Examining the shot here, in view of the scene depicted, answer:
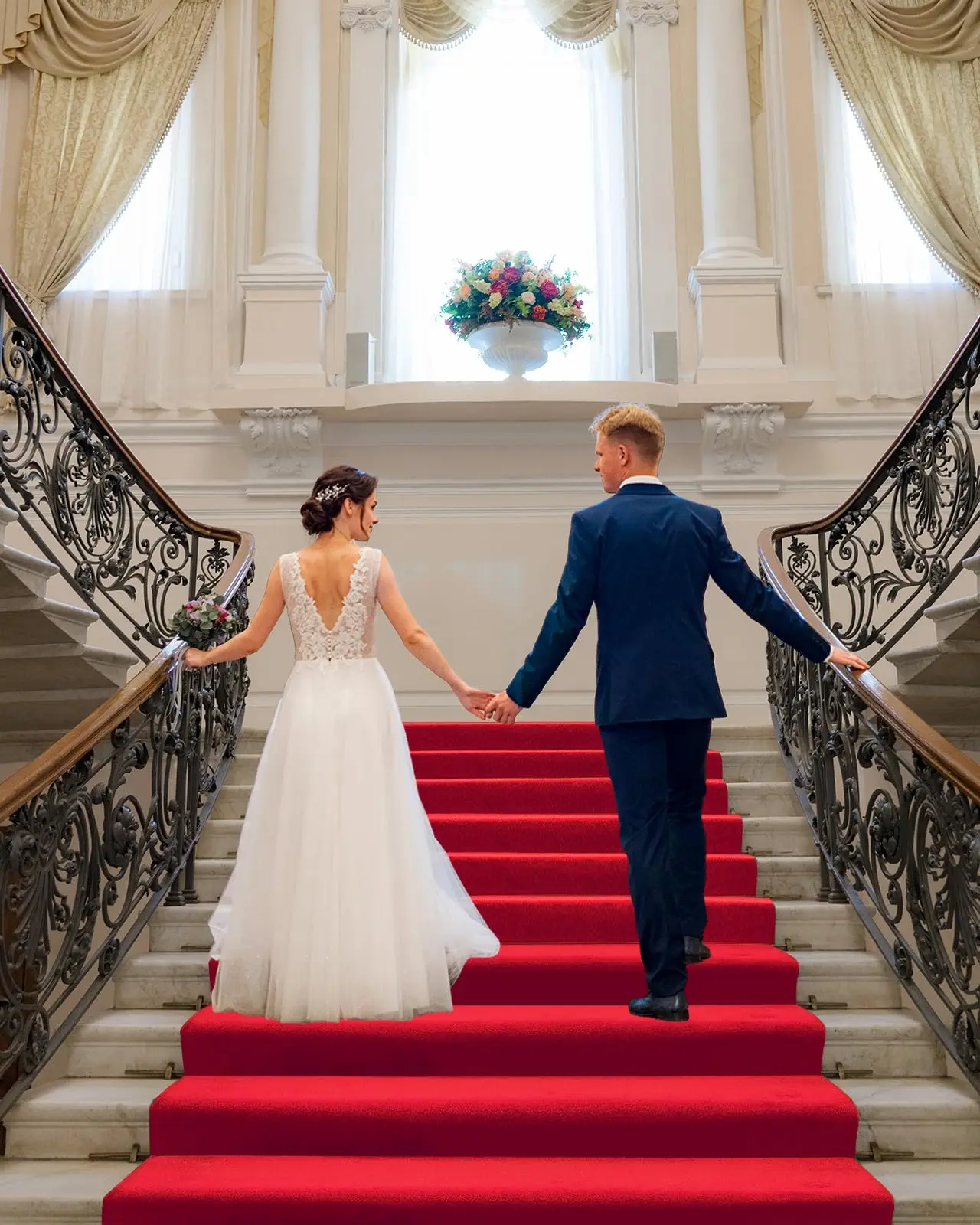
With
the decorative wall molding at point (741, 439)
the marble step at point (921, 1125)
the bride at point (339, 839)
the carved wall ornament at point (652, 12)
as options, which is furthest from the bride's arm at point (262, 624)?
the carved wall ornament at point (652, 12)

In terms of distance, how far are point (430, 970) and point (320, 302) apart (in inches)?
220

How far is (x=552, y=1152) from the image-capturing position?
2984mm

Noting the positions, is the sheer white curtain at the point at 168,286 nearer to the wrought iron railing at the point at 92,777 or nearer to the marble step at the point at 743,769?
the wrought iron railing at the point at 92,777

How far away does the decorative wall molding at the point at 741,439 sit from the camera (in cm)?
763

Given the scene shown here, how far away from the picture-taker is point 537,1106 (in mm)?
3020

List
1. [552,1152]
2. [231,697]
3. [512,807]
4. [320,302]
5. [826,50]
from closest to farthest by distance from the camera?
[552,1152] < [512,807] < [231,697] < [320,302] < [826,50]

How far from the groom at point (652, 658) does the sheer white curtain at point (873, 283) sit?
5046 millimetres

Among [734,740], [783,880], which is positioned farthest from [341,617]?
[734,740]

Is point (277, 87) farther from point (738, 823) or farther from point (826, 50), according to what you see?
point (738, 823)

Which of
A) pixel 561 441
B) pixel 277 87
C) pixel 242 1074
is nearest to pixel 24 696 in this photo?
pixel 242 1074

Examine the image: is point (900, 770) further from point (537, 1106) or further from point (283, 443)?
point (283, 443)

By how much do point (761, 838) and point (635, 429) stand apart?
6.45 ft

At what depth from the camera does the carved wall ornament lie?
28.5 feet

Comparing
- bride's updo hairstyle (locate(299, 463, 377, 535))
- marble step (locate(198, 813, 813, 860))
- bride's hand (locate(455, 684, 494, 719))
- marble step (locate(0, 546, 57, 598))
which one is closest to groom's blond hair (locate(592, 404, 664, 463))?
bride's updo hairstyle (locate(299, 463, 377, 535))
